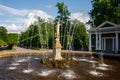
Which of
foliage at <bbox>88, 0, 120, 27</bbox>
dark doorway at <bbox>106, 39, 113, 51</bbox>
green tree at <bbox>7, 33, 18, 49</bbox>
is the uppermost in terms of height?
foliage at <bbox>88, 0, 120, 27</bbox>

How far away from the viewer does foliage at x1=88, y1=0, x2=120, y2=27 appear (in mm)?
48281

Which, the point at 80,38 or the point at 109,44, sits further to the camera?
the point at 80,38

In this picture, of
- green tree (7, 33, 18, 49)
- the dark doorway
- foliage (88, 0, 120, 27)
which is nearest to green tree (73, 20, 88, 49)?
foliage (88, 0, 120, 27)

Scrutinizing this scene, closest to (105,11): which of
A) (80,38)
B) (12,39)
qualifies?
(80,38)

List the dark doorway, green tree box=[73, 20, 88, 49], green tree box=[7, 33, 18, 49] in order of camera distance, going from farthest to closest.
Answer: green tree box=[73, 20, 88, 49]
green tree box=[7, 33, 18, 49]
the dark doorway

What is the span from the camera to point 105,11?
50.6m

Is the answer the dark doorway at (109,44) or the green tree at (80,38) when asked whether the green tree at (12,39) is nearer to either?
the green tree at (80,38)

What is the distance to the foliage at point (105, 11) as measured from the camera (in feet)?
158

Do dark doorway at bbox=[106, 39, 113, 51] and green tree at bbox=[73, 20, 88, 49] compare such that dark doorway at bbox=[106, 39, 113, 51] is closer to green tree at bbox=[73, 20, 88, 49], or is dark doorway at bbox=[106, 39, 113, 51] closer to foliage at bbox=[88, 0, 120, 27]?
foliage at bbox=[88, 0, 120, 27]

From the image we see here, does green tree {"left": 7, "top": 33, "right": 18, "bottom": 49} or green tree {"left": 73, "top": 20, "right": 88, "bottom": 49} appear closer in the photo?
green tree {"left": 7, "top": 33, "right": 18, "bottom": 49}

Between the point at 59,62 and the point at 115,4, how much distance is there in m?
33.2

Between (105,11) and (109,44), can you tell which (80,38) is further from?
(109,44)

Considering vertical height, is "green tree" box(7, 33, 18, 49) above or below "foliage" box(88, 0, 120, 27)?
below

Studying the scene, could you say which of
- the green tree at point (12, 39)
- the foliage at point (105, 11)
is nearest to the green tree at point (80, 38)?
the foliage at point (105, 11)
